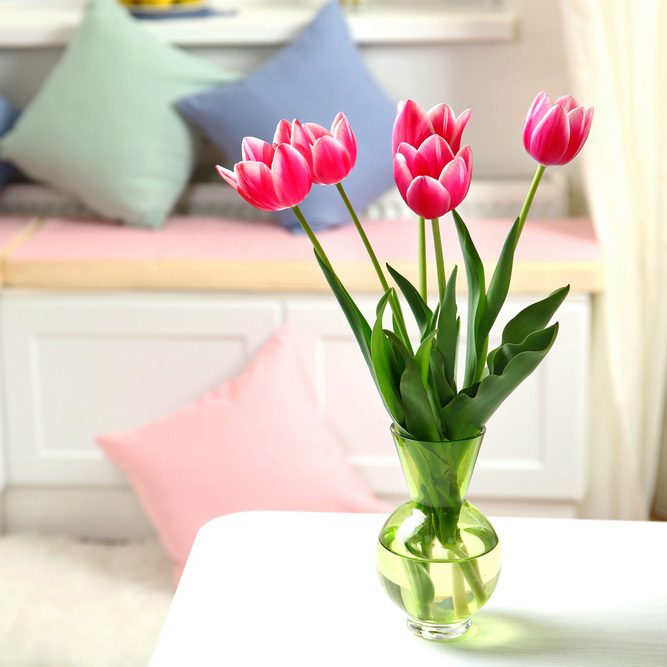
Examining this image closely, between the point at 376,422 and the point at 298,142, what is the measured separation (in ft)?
4.84

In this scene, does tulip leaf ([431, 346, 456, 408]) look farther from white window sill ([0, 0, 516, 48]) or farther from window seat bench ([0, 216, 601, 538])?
white window sill ([0, 0, 516, 48])

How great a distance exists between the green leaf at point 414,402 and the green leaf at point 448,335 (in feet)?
0.15

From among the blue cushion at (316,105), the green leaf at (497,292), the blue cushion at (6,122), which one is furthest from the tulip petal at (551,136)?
the blue cushion at (6,122)

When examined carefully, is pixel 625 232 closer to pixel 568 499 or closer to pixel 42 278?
pixel 568 499

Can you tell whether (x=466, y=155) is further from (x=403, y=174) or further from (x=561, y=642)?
(x=561, y=642)

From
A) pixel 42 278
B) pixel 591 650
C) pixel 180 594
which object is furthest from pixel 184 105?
pixel 591 650

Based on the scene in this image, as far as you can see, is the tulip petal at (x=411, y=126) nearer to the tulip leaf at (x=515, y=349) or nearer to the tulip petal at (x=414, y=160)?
the tulip petal at (x=414, y=160)

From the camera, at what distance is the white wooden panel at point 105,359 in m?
2.45

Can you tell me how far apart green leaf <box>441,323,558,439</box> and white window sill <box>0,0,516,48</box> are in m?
1.78

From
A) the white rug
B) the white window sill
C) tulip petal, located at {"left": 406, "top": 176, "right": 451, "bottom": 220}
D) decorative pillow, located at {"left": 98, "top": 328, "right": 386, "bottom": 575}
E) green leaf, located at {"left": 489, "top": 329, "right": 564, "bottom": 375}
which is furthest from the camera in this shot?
the white window sill

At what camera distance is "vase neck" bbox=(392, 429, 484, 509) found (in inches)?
42.3

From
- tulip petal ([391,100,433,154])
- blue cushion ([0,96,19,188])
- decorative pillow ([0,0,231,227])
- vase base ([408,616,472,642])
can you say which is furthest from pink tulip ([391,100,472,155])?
blue cushion ([0,96,19,188])

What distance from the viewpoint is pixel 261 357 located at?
2406mm

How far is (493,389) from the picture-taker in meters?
1.06
